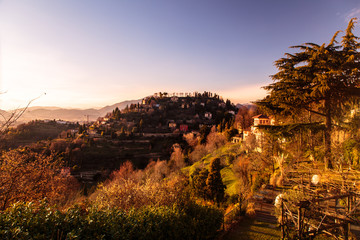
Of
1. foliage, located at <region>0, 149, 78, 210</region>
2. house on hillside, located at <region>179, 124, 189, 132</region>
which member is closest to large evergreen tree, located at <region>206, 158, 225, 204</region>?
foliage, located at <region>0, 149, 78, 210</region>

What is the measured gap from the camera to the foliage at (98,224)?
268cm

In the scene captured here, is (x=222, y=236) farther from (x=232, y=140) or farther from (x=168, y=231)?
(x=232, y=140)

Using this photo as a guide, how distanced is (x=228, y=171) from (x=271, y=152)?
6.53 m

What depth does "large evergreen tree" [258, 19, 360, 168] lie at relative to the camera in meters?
8.02

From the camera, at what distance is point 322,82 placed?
302 inches

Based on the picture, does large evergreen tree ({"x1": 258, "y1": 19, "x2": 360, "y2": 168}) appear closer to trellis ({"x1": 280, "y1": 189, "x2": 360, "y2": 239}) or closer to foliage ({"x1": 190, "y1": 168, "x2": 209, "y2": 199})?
trellis ({"x1": 280, "y1": 189, "x2": 360, "y2": 239})

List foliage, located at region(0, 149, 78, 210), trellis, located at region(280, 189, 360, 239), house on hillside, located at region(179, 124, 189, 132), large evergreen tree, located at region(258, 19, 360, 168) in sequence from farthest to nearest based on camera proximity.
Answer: house on hillside, located at region(179, 124, 189, 132)
large evergreen tree, located at region(258, 19, 360, 168)
foliage, located at region(0, 149, 78, 210)
trellis, located at region(280, 189, 360, 239)

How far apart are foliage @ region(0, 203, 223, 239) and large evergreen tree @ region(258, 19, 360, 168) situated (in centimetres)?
784

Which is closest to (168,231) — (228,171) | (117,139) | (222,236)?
(222,236)

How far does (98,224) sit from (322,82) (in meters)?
9.63

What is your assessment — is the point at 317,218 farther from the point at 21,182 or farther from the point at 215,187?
the point at 215,187

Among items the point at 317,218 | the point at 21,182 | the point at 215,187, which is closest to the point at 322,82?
the point at 317,218

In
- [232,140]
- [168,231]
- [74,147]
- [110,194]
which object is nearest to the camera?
[168,231]

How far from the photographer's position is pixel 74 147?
136ft
